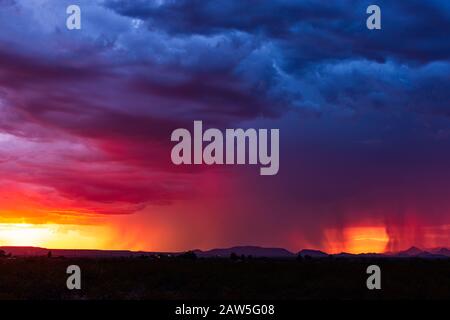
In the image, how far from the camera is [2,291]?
126 ft

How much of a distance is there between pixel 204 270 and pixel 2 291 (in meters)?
15.5

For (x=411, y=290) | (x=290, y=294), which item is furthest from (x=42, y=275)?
(x=411, y=290)

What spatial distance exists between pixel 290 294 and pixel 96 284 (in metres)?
12.8

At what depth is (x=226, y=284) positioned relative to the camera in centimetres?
4125

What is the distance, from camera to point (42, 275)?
1772 inches

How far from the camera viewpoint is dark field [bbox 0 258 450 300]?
3725 cm

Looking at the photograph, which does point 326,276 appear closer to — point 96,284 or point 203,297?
point 203,297

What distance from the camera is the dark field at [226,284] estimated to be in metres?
37.2
